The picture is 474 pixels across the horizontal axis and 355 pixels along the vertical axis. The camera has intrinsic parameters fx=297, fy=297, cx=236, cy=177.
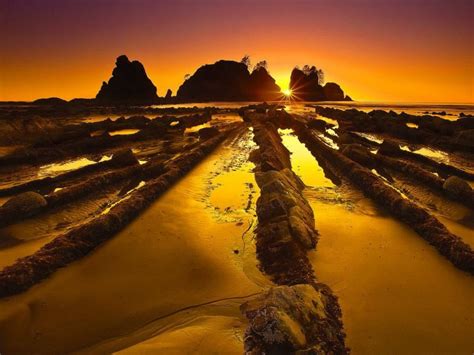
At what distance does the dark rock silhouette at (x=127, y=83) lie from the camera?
3829 inches

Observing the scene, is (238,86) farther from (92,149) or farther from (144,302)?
(144,302)

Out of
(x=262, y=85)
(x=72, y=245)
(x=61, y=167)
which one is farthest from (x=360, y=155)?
(x=262, y=85)

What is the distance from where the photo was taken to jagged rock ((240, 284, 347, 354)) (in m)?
3.31

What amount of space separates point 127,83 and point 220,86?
109 ft

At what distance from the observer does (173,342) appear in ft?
12.5

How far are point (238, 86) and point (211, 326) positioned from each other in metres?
117

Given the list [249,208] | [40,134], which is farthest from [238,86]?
[249,208]

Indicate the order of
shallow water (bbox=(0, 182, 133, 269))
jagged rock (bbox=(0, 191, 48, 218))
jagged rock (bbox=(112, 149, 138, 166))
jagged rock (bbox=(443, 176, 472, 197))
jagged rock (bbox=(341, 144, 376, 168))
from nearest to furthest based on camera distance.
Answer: shallow water (bbox=(0, 182, 133, 269))
jagged rock (bbox=(0, 191, 48, 218))
jagged rock (bbox=(443, 176, 472, 197))
jagged rock (bbox=(112, 149, 138, 166))
jagged rock (bbox=(341, 144, 376, 168))

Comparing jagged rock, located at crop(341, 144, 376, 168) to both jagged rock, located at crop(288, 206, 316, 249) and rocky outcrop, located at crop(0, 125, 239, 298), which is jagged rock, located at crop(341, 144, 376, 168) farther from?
rocky outcrop, located at crop(0, 125, 239, 298)

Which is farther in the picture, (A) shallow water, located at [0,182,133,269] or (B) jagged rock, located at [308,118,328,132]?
(B) jagged rock, located at [308,118,328,132]

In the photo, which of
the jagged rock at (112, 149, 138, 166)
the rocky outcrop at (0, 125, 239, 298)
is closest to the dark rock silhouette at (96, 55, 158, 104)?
the jagged rock at (112, 149, 138, 166)

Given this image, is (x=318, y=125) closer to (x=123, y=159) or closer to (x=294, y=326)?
(x=123, y=159)

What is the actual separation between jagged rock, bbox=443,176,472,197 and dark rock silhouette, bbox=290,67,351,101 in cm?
10727

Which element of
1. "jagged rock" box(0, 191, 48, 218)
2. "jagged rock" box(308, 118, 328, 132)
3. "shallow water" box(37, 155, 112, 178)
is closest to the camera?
"jagged rock" box(0, 191, 48, 218)
